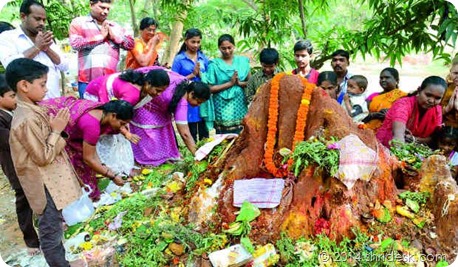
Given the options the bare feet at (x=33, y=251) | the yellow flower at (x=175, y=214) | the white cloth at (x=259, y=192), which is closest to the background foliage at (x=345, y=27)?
the white cloth at (x=259, y=192)

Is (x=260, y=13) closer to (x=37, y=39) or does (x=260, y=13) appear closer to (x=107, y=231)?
(x=37, y=39)

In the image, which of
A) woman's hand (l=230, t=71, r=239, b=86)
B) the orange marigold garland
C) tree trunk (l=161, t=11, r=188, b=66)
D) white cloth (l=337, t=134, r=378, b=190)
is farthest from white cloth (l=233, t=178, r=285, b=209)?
tree trunk (l=161, t=11, r=188, b=66)

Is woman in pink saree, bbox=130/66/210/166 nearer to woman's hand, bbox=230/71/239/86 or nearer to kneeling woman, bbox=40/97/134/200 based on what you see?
woman's hand, bbox=230/71/239/86

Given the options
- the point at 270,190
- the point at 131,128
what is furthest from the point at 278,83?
the point at 131,128

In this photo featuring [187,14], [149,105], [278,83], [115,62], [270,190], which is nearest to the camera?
[270,190]

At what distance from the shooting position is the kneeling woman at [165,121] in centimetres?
525

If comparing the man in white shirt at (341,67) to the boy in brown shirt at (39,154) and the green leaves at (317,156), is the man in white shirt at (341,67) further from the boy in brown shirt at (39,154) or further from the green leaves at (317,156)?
the boy in brown shirt at (39,154)

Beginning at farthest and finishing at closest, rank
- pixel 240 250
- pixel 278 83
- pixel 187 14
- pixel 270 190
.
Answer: pixel 187 14
pixel 278 83
pixel 270 190
pixel 240 250

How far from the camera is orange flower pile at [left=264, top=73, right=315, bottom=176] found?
154 inches

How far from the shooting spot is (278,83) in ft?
13.3

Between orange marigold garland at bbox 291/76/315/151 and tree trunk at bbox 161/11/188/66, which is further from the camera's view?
tree trunk at bbox 161/11/188/66

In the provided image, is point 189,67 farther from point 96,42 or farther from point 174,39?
point 174,39

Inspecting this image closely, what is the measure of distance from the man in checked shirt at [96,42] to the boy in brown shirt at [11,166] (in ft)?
5.66

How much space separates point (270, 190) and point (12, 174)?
2.66 m
